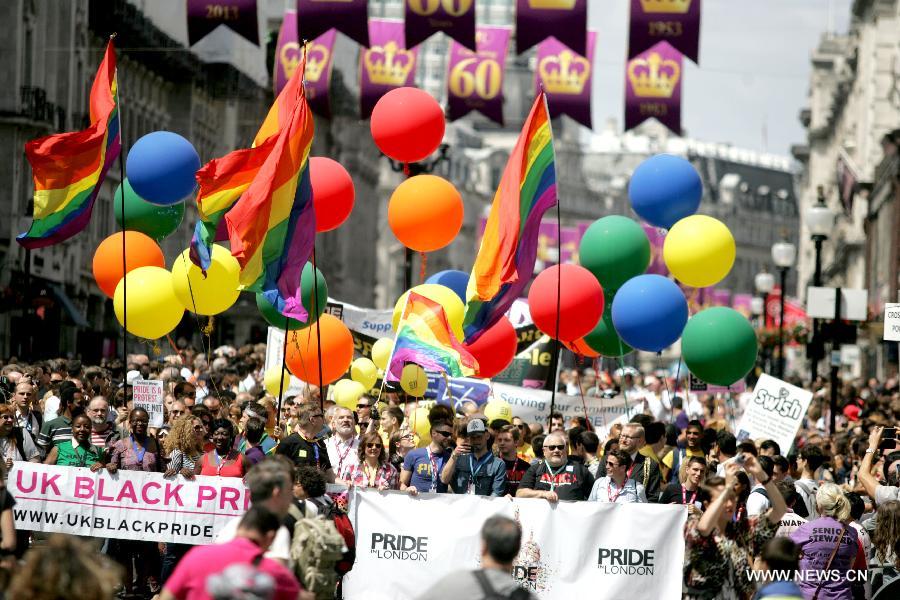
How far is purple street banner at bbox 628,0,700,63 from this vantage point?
28422mm

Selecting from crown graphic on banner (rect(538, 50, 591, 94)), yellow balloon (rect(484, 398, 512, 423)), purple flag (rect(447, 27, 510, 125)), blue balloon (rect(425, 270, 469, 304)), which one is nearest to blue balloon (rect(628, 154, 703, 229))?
blue balloon (rect(425, 270, 469, 304))

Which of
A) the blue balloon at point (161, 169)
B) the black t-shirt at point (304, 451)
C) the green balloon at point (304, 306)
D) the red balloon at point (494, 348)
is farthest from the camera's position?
the red balloon at point (494, 348)

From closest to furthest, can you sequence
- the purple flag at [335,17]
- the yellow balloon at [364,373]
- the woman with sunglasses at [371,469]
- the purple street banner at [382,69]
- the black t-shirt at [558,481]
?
the black t-shirt at [558,481] → the woman with sunglasses at [371,469] → the yellow balloon at [364,373] → the purple flag at [335,17] → the purple street banner at [382,69]

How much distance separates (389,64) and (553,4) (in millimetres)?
5182

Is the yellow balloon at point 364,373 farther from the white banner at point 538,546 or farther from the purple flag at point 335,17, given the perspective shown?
the purple flag at point 335,17

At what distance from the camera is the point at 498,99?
33.8 m

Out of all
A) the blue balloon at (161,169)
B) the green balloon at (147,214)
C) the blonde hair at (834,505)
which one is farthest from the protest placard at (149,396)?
the blonde hair at (834,505)

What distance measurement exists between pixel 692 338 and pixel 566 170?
14997 centimetres

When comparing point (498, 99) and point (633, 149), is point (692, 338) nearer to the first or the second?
point (498, 99)

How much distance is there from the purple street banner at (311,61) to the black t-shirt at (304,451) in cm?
1982

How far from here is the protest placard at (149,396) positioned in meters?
15.4

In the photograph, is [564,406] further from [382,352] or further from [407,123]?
[407,123]

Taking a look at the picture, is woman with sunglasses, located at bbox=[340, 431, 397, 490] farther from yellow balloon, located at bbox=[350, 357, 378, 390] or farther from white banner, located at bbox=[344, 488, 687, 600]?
yellow balloon, located at bbox=[350, 357, 378, 390]

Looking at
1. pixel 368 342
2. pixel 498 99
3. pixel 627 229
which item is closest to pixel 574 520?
pixel 627 229
